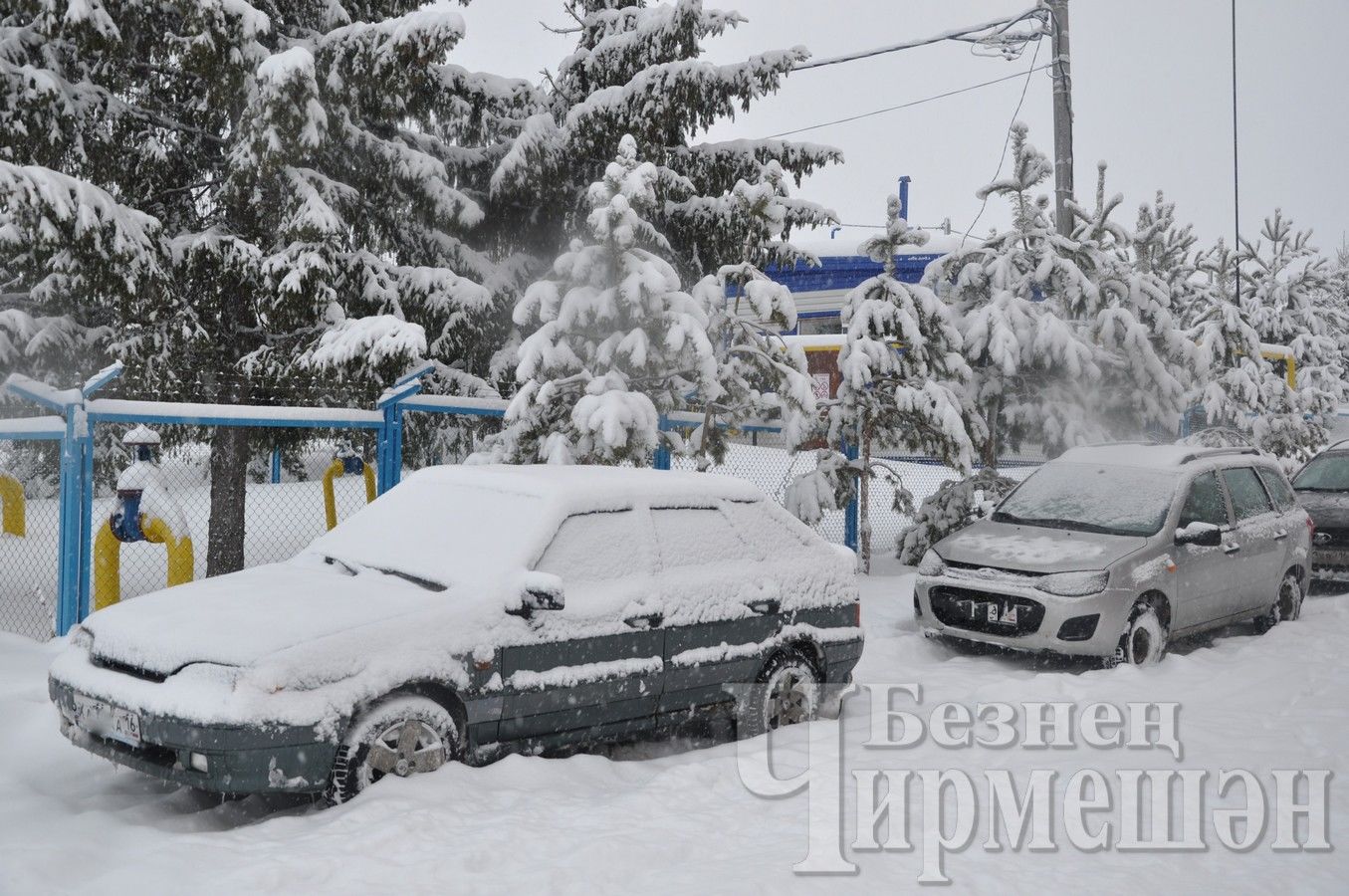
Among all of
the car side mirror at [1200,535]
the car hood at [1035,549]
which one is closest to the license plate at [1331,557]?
the car side mirror at [1200,535]

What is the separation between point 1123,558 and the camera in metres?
7.48

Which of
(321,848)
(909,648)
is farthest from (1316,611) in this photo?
(321,848)

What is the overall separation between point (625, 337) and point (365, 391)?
2302 millimetres

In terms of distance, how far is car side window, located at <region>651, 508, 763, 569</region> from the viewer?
5539mm

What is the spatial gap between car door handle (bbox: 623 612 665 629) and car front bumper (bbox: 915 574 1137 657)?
3193mm

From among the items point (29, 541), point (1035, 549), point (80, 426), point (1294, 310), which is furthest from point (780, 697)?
point (1294, 310)

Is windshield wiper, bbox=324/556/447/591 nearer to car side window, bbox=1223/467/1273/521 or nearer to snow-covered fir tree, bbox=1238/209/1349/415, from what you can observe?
car side window, bbox=1223/467/1273/521

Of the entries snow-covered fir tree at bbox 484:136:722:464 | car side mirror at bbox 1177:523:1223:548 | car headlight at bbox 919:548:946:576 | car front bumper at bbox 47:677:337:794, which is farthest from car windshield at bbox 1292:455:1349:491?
car front bumper at bbox 47:677:337:794

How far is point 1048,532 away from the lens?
26.6 ft

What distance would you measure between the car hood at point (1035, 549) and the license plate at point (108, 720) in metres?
5.54

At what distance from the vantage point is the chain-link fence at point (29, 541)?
9.07 meters

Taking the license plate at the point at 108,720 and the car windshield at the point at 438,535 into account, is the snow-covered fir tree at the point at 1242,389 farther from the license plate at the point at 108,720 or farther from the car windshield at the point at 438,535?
the license plate at the point at 108,720

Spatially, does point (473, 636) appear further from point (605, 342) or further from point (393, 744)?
point (605, 342)

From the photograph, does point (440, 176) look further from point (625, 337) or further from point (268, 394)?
point (625, 337)
